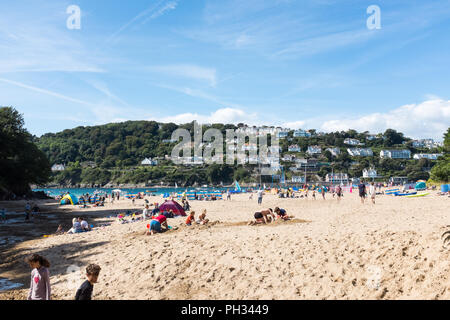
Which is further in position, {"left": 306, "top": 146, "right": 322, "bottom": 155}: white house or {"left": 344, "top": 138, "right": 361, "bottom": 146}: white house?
{"left": 344, "top": 138, "right": 361, "bottom": 146}: white house

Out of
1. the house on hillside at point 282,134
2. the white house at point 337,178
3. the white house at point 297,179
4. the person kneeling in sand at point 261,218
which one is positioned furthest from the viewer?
the house on hillside at point 282,134

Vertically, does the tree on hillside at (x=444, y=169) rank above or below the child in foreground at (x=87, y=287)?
above

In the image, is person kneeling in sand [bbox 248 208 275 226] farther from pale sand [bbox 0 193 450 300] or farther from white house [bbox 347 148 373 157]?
white house [bbox 347 148 373 157]

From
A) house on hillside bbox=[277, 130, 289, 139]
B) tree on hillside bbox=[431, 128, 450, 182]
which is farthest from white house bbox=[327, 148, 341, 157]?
tree on hillside bbox=[431, 128, 450, 182]

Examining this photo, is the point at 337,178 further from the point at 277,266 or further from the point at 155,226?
the point at 277,266

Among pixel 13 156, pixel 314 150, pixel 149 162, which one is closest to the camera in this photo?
pixel 13 156

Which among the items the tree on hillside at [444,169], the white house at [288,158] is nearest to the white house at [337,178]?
the white house at [288,158]

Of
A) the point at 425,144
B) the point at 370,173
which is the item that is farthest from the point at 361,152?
the point at 425,144

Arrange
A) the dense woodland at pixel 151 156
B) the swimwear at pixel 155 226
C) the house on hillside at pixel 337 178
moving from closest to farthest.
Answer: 1. the swimwear at pixel 155 226
2. the house on hillside at pixel 337 178
3. the dense woodland at pixel 151 156

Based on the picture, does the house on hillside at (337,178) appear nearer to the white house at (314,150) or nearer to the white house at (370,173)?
the white house at (370,173)

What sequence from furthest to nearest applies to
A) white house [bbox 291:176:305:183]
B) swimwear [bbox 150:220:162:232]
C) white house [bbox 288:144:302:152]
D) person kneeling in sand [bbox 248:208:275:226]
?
white house [bbox 288:144:302:152]
white house [bbox 291:176:305:183]
person kneeling in sand [bbox 248:208:275:226]
swimwear [bbox 150:220:162:232]

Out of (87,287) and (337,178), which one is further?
(337,178)
